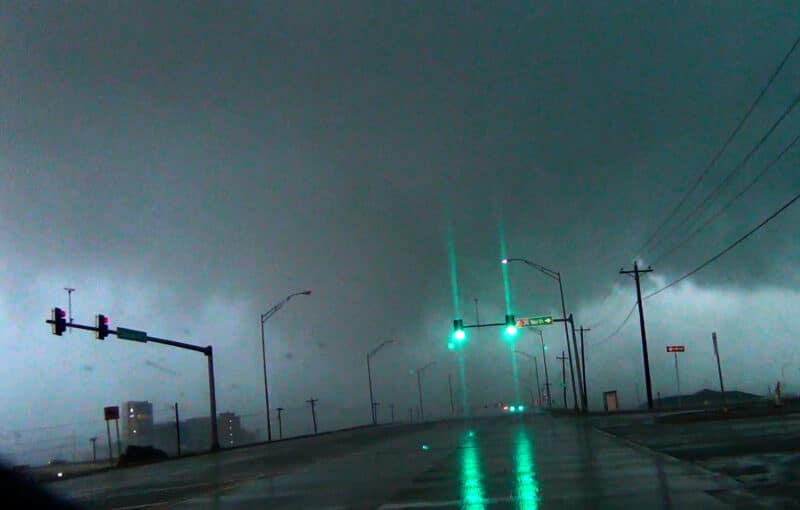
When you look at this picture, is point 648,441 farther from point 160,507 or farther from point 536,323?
point 536,323

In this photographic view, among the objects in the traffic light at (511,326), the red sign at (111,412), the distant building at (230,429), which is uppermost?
the traffic light at (511,326)

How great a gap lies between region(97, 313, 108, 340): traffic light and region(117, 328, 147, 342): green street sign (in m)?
2.29

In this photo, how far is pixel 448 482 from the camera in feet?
65.0

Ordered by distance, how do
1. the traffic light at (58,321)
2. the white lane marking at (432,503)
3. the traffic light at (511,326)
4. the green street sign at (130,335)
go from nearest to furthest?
the white lane marking at (432,503) < the traffic light at (58,321) < the green street sign at (130,335) < the traffic light at (511,326)

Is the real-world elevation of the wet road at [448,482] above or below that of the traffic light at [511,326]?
below

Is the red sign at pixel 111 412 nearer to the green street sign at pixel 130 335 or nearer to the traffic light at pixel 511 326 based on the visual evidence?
the green street sign at pixel 130 335

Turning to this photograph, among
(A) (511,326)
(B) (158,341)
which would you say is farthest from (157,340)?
(A) (511,326)

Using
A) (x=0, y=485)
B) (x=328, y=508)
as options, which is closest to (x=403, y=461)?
(x=328, y=508)

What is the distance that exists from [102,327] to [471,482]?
22.9 m

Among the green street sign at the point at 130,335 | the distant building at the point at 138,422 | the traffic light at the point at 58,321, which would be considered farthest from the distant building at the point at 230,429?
the traffic light at the point at 58,321

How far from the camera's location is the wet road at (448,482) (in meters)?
15.6

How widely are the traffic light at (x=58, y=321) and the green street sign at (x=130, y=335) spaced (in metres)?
6.81

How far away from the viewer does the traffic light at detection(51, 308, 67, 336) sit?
32.7 metres

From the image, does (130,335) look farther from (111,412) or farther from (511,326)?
(511,326)
